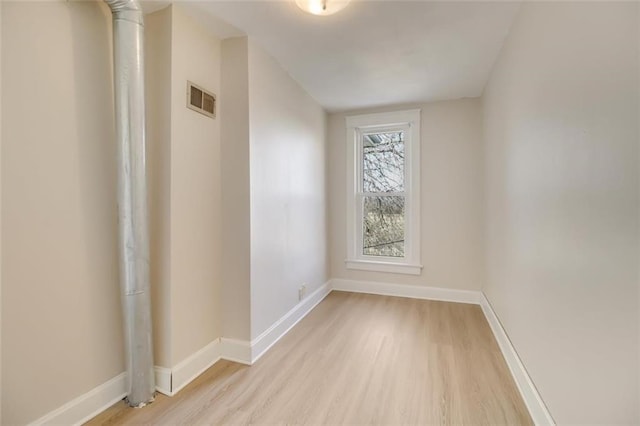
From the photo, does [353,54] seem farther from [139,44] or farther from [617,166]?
[617,166]

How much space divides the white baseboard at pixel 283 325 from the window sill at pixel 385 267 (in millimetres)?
567

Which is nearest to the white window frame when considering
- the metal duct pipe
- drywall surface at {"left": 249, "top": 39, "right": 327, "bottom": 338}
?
drywall surface at {"left": 249, "top": 39, "right": 327, "bottom": 338}

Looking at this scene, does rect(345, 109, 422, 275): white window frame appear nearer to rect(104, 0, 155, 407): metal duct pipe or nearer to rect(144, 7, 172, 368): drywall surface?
rect(144, 7, 172, 368): drywall surface

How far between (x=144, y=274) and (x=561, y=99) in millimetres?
2305

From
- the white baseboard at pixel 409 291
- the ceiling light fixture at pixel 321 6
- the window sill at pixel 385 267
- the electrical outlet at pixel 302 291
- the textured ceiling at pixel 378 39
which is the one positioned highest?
the textured ceiling at pixel 378 39

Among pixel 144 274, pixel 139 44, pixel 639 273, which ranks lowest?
pixel 144 274

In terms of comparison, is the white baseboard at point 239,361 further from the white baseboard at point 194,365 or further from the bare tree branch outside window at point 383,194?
the bare tree branch outside window at point 383,194

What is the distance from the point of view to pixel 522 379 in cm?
179

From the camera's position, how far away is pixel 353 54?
7.84 ft

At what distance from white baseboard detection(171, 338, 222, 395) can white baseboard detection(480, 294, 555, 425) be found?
203cm

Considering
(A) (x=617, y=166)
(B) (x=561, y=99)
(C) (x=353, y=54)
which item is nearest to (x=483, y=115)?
(C) (x=353, y=54)

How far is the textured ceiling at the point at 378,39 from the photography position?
1828mm

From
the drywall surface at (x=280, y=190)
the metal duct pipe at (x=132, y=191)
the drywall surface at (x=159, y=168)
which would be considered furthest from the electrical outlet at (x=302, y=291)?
the metal duct pipe at (x=132, y=191)

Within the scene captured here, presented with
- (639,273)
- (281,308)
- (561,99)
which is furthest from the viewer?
(281,308)
